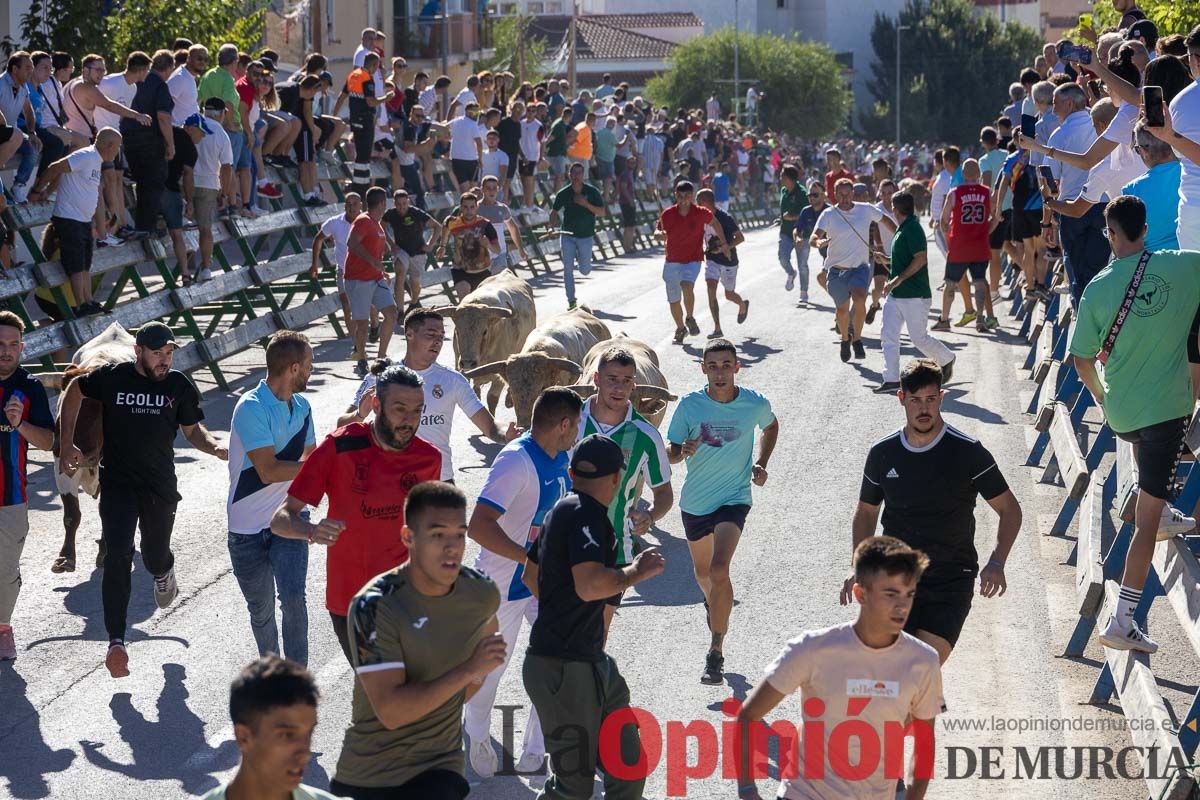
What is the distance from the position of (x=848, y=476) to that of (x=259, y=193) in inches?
474

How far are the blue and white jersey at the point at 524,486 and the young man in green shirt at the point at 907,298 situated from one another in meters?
10.3

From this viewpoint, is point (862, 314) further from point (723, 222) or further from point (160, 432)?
point (160, 432)

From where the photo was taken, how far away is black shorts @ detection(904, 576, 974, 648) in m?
7.58

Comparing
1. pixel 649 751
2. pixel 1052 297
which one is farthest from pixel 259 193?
pixel 649 751

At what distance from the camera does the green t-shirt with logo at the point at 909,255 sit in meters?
17.4

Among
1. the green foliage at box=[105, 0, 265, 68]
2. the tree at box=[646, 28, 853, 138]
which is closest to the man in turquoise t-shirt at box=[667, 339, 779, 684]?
the green foliage at box=[105, 0, 265, 68]

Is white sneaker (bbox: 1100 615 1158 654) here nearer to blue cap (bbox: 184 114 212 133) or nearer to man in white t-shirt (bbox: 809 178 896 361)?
man in white t-shirt (bbox: 809 178 896 361)

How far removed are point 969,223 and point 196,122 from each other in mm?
10143

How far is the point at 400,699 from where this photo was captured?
543 centimetres

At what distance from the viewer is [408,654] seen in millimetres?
5508

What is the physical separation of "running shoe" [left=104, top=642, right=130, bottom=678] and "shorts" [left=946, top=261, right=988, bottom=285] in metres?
14.9

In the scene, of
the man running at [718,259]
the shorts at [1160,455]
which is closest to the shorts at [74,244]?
the man running at [718,259]

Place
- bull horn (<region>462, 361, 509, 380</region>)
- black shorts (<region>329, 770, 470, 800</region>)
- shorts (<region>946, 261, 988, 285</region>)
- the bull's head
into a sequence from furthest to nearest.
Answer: shorts (<region>946, 261, 988, 285</region>), the bull's head, bull horn (<region>462, 361, 509, 380</region>), black shorts (<region>329, 770, 470, 800</region>)

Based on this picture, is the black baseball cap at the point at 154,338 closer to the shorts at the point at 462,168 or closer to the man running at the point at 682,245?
the man running at the point at 682,245
